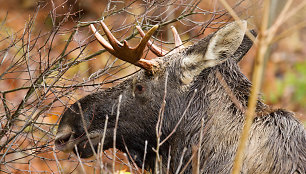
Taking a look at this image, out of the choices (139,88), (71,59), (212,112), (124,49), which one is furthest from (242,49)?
(71,59)

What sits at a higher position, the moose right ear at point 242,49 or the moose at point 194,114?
the moose right ear at point 242,49

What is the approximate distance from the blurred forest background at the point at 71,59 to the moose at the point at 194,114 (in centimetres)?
24

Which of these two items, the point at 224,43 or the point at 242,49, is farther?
the point at 242,49

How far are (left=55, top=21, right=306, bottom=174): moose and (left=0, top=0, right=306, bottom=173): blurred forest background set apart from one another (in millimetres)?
241

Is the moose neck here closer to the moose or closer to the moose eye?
the moose

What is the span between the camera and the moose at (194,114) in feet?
13.3

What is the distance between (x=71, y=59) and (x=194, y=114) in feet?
5.00

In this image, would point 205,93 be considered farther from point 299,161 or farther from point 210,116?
point 299,161

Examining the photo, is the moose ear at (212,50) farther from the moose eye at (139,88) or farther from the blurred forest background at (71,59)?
the blurred forest background at (71,59)

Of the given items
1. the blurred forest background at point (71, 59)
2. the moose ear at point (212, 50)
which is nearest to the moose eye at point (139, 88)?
the blurred forest background at point (71, 59)

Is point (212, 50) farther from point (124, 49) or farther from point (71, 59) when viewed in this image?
point (71, 59)

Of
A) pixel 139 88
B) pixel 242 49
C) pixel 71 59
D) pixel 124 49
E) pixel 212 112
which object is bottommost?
pixel 212 112

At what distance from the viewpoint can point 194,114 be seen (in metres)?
4.37

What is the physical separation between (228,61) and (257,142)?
0.84m
